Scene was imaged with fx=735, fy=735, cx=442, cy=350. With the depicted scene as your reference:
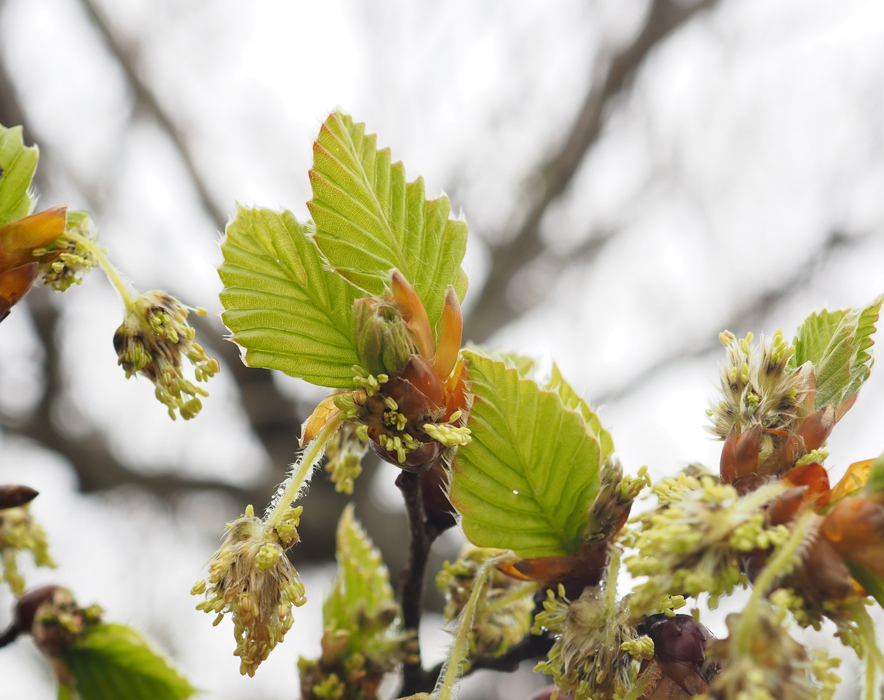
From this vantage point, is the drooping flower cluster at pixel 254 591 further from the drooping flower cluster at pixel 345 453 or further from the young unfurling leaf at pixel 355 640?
the young unfurling leaf at pixel 355 640

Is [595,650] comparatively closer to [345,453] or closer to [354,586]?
[345,453]

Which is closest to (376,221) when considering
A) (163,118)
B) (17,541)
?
(17,541)

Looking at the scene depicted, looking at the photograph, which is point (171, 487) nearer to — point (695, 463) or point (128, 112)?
point (128, 112)

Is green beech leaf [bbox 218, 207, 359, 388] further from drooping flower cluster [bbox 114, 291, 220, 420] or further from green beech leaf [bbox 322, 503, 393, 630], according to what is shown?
green beech leaf [bbox 322, 503, 393, 630]

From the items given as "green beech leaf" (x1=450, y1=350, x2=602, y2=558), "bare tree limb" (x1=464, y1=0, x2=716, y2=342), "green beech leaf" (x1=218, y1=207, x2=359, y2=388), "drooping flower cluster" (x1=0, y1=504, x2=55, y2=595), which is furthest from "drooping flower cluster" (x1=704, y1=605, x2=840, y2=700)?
"bare tree limb" (x1=464, y1=0, x2=716, y2=342)

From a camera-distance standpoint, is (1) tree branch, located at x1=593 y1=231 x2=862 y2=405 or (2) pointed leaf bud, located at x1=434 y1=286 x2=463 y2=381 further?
(1) tree branch, located at x1=593 y1=231 x2=862 y2=405

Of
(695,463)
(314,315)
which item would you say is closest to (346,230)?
(314,315)
